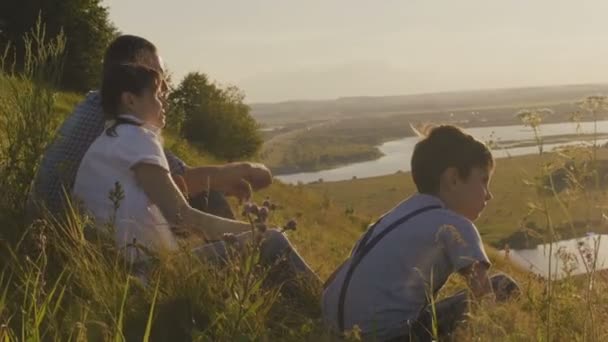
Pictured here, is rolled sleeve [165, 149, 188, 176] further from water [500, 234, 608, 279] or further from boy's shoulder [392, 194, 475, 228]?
water [500, 234, 608, 279]

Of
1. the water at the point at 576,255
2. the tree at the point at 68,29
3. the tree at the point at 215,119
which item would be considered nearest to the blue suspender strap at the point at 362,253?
the water at the point at 576,255

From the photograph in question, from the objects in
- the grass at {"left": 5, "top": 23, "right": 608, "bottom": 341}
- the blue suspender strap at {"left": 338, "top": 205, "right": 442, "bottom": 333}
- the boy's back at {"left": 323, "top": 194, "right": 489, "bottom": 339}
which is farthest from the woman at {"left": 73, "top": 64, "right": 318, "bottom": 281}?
the boy's back at {"left": 323, "top": 194, "right": 489, "bottom": 339}

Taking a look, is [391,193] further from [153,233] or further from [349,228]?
[153,233]

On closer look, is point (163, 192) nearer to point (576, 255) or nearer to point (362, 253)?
point (362, 253)

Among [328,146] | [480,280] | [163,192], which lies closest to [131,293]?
[163,192]

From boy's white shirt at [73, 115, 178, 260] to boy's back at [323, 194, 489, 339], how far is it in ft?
2.85

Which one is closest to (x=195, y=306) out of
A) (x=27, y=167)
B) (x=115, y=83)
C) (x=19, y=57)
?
(x=115, y=83)

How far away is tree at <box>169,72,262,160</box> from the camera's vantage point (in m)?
34.7

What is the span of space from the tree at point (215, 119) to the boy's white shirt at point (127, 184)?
1149 inches

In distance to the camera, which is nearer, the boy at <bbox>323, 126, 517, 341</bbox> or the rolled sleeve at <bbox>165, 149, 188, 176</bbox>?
the boy at <bbox>323, 126, 517, 341</bbox>

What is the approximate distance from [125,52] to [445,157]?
160cm

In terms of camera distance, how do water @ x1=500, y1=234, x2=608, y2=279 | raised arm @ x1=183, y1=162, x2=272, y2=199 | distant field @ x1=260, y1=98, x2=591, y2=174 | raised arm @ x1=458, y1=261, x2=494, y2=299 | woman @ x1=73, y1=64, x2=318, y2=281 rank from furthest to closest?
distant field @ x1=260, y1=98, x2=591, y2=174 < raised arm @ x1=183, y1=162, x2=272, y2=199 < woman @ x1=73, y1=64, x2=318, y2=281 < raised arm @ x1=458, y1=261, x2=494, y2=299 < water @ x1=500, y1=234, x2=608, y2=279

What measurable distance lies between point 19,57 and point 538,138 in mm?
22047

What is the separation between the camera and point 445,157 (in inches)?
150
